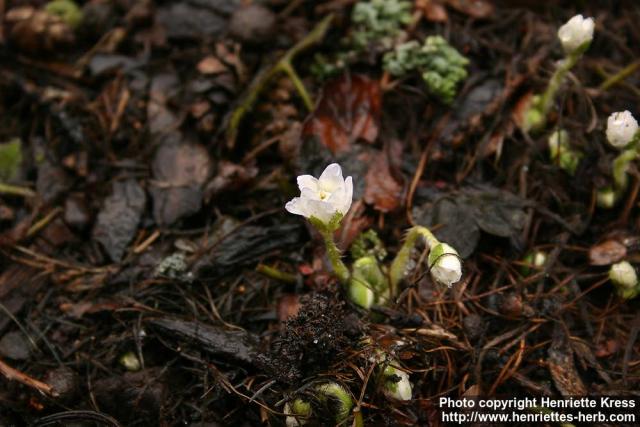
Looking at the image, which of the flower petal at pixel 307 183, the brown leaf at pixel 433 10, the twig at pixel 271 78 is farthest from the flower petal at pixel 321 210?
the brown leaf at pixel 433 10

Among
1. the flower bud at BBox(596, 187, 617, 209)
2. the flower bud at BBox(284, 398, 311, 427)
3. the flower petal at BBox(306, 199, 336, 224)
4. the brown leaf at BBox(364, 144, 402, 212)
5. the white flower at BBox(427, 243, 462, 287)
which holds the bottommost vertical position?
the flower bud at BBox(284, 398, 311, 427)

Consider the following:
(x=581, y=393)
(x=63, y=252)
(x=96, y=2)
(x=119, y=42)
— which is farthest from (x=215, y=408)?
(x=96, y=2)

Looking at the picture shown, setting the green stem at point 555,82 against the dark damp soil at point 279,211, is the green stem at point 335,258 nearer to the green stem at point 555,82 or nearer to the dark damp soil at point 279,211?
the dark damp soil at point 279,211

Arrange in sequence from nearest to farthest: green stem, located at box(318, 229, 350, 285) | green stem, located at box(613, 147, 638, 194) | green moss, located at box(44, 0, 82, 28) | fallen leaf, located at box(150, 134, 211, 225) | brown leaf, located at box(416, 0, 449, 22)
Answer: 1. green stem, located at box(318, 229, 350, 285)
2. green stem, located at box(613, 147, 638, 194)
3. fallen leaf, located at box(150, 134, 211, 225)
4. brown leaf, located at box(416, 0, 449, 22)
5. green moss, located at box(44, 0, 82, 28)

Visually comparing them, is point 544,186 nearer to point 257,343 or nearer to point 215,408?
point 257,343

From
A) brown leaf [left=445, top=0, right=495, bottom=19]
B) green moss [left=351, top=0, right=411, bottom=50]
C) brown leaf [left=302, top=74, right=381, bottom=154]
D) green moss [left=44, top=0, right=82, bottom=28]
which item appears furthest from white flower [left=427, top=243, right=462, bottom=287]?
green moss [left=44, top=0, right=82, bottom=28]

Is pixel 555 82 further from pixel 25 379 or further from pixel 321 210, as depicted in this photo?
pixel 25 379

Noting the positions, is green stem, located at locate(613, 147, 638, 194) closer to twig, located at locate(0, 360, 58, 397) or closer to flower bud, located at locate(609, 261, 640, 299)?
flower bud, located at locate(609, 261, 640, 299)
